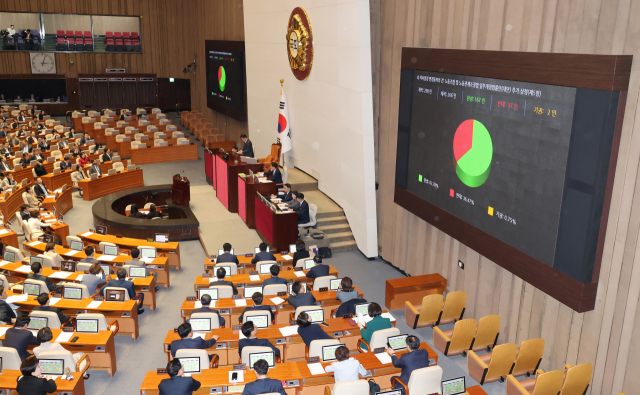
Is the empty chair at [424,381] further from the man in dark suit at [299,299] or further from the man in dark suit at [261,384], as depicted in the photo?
the man in dark suit at [299,299]

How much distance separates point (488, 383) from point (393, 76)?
606 centimetres

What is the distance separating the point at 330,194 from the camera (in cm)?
1390

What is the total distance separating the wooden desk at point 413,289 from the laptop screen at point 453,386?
3420 mm

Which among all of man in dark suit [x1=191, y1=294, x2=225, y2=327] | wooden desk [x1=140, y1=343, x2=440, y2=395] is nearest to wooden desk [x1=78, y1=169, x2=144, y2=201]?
man in dark suit [x1=191, y1=294, x2=225, y2=327]

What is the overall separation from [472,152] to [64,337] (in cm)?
654

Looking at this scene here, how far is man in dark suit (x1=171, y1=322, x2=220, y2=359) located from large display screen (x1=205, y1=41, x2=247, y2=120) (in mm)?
13771

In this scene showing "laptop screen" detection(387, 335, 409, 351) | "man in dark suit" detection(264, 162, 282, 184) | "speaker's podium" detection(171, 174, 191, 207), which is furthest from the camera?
"speaker's podium" detection(171, 174, 191, 207)

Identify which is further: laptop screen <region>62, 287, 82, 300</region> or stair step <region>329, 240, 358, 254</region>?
stair step <region>329, 240, 358, 254</region>

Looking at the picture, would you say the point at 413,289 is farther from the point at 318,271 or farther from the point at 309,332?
the point at 309,332

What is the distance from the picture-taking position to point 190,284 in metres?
10.9

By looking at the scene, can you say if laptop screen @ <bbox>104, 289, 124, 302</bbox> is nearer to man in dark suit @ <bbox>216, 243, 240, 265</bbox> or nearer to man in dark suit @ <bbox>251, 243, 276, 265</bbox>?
man in dark suit @ <bbox>216, 243, 240, 265</bbox>

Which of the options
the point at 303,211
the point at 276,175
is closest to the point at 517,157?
the point at 303,211

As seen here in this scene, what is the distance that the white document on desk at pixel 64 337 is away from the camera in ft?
24.3

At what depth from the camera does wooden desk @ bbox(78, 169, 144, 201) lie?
52.9 feet
